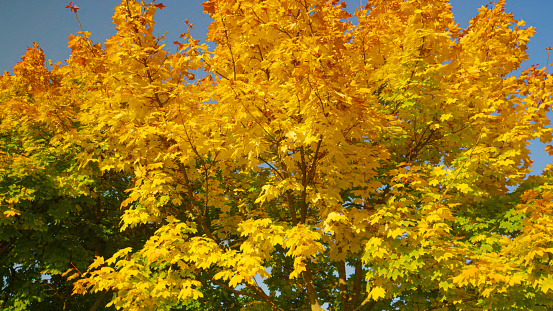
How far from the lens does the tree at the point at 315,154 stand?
782 cm

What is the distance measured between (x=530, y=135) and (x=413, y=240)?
5.10 meters

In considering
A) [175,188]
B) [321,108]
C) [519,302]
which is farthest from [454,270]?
[175,188]

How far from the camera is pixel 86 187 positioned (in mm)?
11305

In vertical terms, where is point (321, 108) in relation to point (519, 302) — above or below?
above

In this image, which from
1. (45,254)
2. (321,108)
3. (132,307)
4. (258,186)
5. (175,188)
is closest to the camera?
(321,108)

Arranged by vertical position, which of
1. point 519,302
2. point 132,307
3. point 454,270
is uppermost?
point 132,307

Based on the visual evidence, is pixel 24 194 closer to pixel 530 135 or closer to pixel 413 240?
pixel 413 240

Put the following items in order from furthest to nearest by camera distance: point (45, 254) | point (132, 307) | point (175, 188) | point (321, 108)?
1. point (45, 254)
2. point (175, 188)
3. point (132, 307)
4. point (321, 108)

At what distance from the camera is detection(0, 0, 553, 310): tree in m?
7.82

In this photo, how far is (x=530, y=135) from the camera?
406 inches

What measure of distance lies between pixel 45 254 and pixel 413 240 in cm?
1102

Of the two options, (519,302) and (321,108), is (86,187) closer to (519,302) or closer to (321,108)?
(321,108)

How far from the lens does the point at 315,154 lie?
8258 mm

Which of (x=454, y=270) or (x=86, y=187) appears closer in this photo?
(x=454, y=270)
